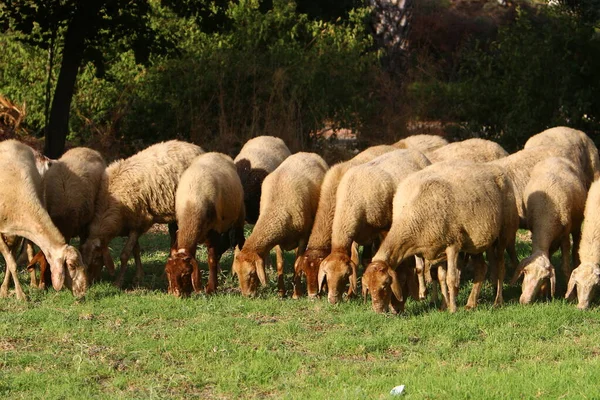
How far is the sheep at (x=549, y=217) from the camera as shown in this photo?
11.1m

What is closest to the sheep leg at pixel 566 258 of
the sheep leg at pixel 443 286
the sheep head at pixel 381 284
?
the sheep leg at pixel 443 286

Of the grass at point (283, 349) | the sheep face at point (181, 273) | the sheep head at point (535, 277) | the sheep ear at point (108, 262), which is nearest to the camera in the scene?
the grass at point (283, 349)

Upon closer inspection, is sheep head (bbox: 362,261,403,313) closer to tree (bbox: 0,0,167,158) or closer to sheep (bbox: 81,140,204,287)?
sheep (bbox: 81,140,204,287)

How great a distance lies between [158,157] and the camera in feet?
43.5

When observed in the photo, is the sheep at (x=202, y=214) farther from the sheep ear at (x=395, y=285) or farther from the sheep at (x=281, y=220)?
the sheep ear at (x=395, y=285)

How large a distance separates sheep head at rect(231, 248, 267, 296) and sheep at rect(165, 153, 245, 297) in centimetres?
48

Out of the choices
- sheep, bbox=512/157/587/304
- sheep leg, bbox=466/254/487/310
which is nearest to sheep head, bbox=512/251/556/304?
sheep, bbox=512/157/587/304

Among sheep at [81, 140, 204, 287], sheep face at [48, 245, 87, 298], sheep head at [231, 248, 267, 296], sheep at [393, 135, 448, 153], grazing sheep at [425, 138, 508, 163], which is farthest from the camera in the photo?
sheep at [393, 135, 448, 153]

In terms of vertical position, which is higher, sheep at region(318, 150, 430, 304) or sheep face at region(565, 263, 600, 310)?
sheep at region(318, 150, 430, 304)

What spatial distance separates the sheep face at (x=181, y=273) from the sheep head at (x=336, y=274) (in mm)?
1464

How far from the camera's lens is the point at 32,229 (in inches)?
448

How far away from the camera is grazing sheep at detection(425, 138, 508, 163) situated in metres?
13.9

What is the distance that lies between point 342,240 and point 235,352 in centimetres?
275

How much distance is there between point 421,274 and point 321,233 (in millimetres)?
1344
